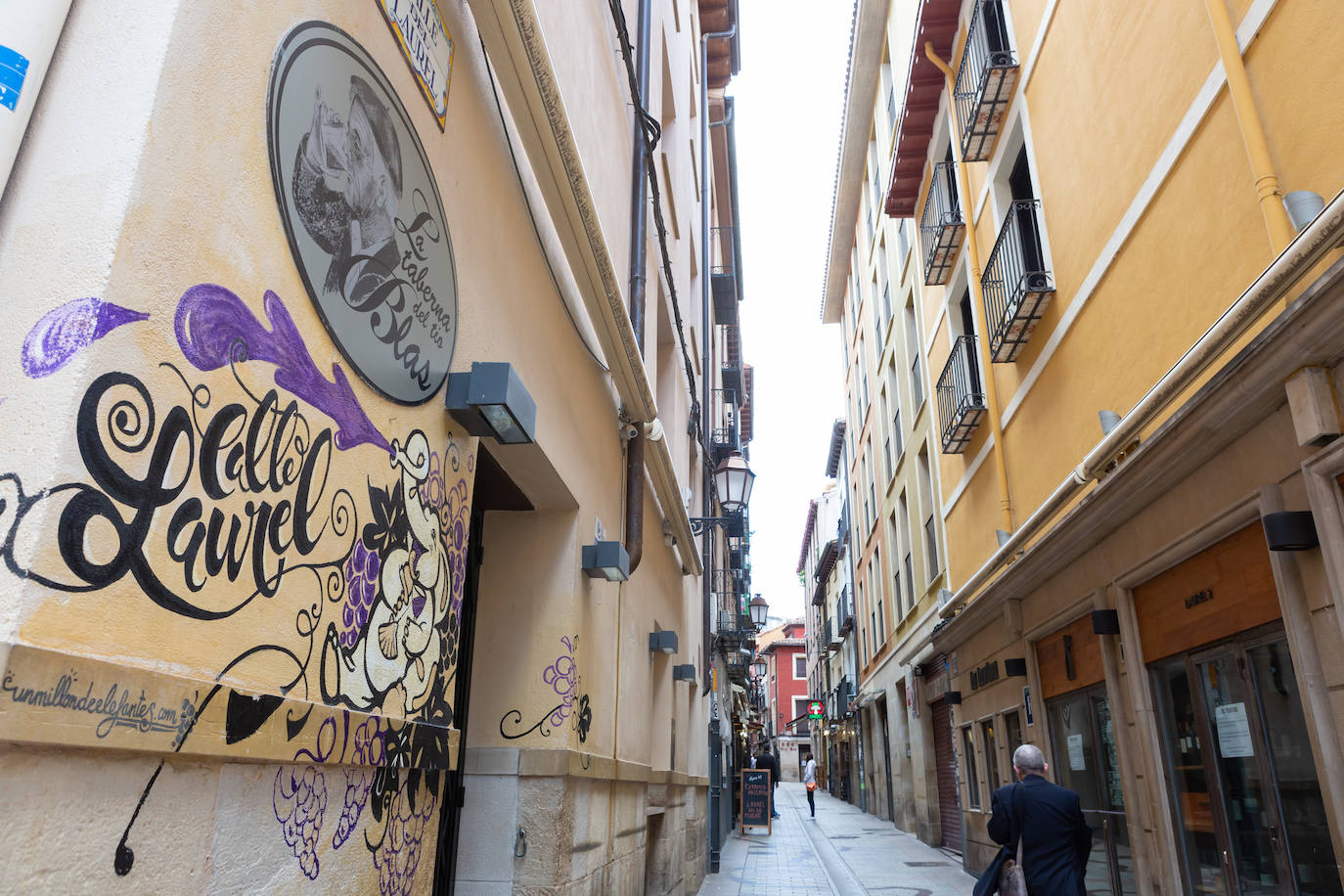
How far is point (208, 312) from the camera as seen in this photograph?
1.81m

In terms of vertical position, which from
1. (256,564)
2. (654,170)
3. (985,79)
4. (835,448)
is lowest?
(256,564)

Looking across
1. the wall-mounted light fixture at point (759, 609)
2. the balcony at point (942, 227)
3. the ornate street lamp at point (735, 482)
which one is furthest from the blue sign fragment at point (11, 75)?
the wall-mounted light fixture at point (759, 609)

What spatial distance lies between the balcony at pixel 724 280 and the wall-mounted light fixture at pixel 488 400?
16385 millimetres

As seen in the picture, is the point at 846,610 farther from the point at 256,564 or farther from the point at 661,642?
the point at 256,564

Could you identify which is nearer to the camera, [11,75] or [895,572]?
[11,75]

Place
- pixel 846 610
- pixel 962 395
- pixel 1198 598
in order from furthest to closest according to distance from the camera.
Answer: pixel 846 610 → pixel 962 395 → pixel 1198 598

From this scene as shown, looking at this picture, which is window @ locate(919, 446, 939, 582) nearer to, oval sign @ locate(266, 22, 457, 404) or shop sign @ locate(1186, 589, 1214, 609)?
shop sign @ locate(1186, 589, 1214, 609)

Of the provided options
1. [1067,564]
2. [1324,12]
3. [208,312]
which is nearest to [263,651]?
[208,312]

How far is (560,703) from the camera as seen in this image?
15.0 feet

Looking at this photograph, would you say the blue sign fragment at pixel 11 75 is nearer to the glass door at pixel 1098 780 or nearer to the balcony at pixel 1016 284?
the glass door at pixel 1098 780

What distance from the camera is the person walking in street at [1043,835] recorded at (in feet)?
19.1

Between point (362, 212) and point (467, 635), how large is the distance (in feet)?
9.12

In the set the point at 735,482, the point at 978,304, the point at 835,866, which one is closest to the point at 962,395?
the point at 978,304

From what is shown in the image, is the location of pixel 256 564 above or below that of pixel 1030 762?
above
